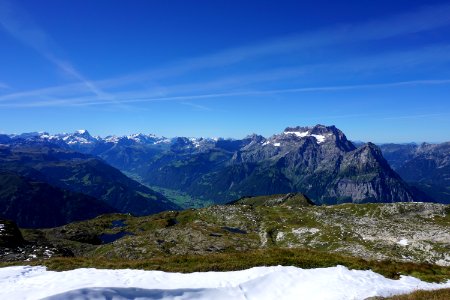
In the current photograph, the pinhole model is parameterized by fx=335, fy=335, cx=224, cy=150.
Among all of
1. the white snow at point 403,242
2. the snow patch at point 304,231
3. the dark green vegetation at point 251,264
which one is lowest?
the snow patch at point 304,231

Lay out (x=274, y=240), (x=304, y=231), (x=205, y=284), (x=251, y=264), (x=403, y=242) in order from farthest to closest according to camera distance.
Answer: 1. (x=304, y=231)
2. (x=274, y=240)
3. (x=403, y=242)
4. (x=251, y=264)
5. (x=205, y=284)

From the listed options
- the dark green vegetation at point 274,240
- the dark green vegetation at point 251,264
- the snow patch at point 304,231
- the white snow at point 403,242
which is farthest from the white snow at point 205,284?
the snow patch at point 304,231

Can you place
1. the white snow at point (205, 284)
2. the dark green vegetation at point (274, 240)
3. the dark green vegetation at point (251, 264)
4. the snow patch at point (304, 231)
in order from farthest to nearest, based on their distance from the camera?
the snow patch at point (304, 231) < the dark green vegetation at point (274, 240) < the dark green vegetation at point (251, 264) < the white snow at point (205, 284)

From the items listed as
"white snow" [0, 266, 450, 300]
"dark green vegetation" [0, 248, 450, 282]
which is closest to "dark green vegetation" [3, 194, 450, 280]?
"dark green vegetation" [0, 248, 450, 282]

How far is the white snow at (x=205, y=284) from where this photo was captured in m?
24.3

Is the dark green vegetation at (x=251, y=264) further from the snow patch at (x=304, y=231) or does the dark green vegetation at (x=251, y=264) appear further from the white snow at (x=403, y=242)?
the snow patch at (x=304, y=231)

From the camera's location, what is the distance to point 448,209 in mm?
120688

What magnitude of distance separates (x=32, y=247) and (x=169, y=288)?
43.2m

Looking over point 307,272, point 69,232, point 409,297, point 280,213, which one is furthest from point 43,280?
point 280,213

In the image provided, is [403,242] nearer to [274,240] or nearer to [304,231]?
[304,231]

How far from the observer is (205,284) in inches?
1065

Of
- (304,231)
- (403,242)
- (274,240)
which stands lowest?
(274,240)

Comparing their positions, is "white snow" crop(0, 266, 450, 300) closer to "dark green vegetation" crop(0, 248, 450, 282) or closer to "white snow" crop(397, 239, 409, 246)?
"dark green vegetation" crop(0, 248, 450, 282)

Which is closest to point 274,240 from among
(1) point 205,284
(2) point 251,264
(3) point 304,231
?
(3) point 304,231
